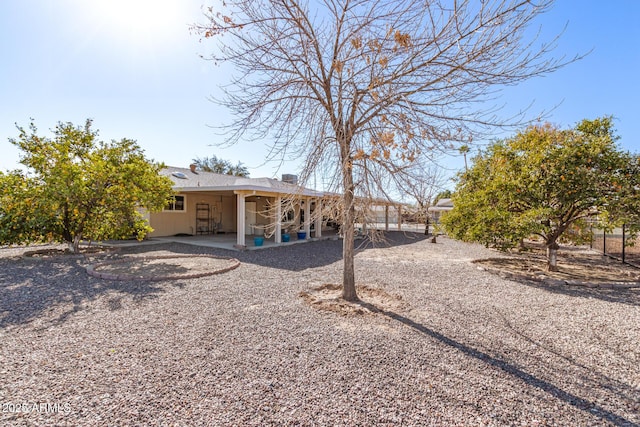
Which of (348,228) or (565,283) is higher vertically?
(348,228)

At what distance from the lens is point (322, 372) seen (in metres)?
2.88

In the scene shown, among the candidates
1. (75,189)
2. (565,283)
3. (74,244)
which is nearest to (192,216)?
(74,244)

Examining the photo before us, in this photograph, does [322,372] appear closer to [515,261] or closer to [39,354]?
[39,354]

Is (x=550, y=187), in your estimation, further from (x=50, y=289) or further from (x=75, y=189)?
(x=75, y=189)

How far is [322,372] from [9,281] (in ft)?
23.5

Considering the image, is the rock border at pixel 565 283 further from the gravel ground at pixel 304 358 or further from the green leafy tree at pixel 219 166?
the green leafy tree at pixel 219 166

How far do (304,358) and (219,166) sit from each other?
36.0 metres

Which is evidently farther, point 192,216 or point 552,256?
point 192,216

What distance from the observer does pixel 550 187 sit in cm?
691

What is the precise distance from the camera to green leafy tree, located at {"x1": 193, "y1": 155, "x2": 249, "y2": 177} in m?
36.2

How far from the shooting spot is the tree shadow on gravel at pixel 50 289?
4441 millimetres

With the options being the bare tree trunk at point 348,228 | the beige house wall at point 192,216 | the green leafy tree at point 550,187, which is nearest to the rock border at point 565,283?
the green leafy tree at point 550,187

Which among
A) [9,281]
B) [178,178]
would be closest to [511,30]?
[9,281]

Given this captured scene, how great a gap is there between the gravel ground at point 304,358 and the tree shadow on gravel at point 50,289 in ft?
0.16
